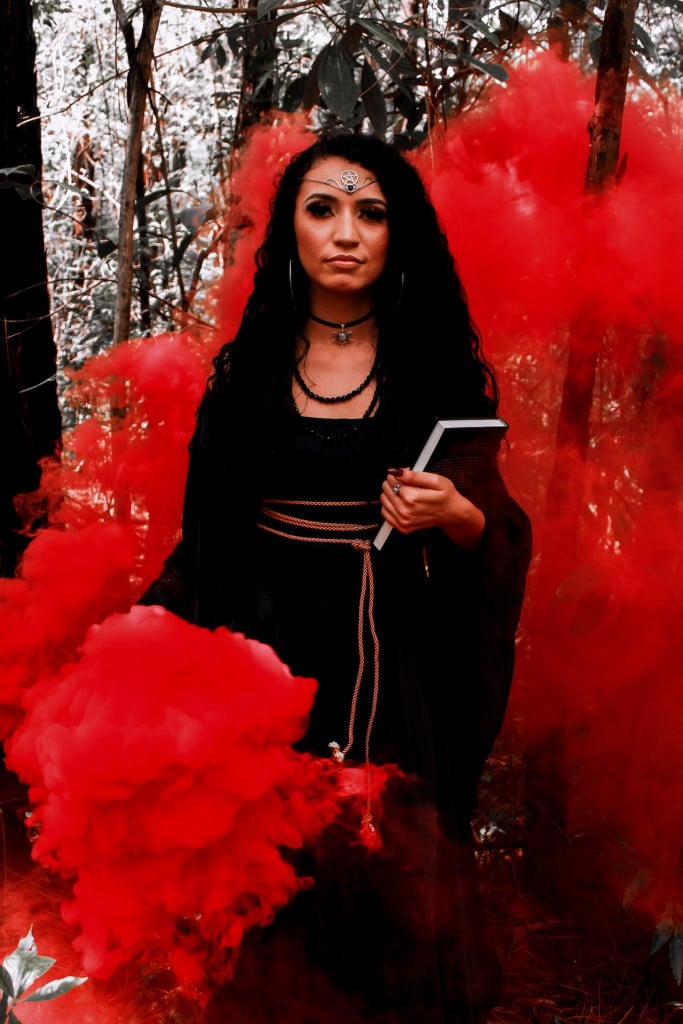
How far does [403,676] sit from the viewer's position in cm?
138

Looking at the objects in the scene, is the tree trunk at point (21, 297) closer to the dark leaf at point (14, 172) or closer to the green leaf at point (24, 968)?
the dark leaf at point (14, 172)

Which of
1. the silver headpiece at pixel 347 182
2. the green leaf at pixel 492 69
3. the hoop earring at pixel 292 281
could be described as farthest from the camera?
the green leaf at pixel 492 69

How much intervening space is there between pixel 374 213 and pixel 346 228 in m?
0.07

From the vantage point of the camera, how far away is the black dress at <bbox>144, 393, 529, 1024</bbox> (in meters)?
1.37

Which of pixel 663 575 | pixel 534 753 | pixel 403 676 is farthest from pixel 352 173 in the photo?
pixel 534 753

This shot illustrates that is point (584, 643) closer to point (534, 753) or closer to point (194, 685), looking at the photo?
point (534, 753)

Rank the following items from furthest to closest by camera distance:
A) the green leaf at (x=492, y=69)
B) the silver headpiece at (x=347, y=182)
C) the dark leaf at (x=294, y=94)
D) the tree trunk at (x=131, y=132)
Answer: the dark leaf at (x=294, y=94)
the tree trunk at (x=131, y=132)
the green leaf at (x=492, y=69)
the silver headpiece at (x=347, y=182)

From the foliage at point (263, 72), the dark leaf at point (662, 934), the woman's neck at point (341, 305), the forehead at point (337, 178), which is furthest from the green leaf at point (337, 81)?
the dark leaf at point (662, 934)

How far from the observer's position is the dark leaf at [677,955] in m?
1.59

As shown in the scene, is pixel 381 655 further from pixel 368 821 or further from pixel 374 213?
pixel 374 213

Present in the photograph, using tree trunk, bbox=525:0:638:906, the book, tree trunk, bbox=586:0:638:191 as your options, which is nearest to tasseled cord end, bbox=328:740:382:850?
the book

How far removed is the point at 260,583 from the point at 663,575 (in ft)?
2.43

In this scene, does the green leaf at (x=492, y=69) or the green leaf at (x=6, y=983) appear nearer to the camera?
the green leaf at (x=6, y=983)

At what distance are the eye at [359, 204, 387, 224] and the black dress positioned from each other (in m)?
0.32
